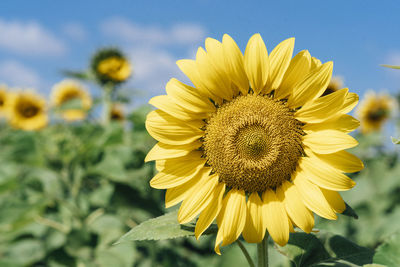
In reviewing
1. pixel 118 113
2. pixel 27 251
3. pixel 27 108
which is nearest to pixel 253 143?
pixel 27 251

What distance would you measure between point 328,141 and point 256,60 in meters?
0.34

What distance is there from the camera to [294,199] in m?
1.30

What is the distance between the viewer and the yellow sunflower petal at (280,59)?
131 centimetres

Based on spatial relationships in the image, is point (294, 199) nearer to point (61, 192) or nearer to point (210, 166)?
point (210, 166)

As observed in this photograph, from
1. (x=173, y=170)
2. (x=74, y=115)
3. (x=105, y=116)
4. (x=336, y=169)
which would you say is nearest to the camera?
(x=336, y=169)

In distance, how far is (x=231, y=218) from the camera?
1.29 metres

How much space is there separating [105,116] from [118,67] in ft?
2.28

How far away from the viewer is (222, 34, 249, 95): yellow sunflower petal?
51.4 inches

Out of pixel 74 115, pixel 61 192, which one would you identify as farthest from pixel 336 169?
pixel 74 115

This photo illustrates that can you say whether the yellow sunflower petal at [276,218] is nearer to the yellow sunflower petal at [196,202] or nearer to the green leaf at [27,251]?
the yellow sunflower petal at [196,202]

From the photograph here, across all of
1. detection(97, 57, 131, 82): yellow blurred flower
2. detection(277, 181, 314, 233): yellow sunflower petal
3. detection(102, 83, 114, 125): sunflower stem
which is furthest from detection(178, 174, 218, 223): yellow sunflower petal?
detection(97, 57, 131, 82): yellow blurred flower

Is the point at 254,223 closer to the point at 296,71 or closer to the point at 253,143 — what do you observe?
the point at 253,143

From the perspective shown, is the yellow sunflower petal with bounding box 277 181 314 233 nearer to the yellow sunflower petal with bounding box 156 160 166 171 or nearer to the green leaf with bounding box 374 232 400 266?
the green leaf with bounding box 374 232 400 266

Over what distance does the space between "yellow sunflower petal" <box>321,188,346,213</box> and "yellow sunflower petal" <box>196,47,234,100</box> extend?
1.53ft
